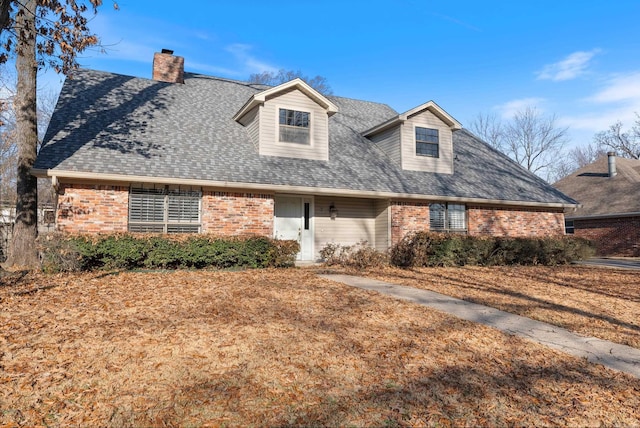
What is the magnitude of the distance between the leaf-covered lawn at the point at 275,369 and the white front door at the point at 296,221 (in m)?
6.55

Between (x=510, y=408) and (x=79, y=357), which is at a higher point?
(x=79, y=357)

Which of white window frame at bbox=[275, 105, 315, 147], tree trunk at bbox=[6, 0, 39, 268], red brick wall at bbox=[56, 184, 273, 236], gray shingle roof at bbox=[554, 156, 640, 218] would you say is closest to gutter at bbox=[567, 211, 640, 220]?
gray shingle roof at bbox=[554, 156, 640, 218]

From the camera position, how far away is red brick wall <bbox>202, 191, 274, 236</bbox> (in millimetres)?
11578

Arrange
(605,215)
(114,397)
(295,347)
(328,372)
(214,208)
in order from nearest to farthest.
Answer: (114,397) → (328,372) → (295,347) → (214,208) → (605,215)

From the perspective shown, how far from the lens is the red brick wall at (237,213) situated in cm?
1158

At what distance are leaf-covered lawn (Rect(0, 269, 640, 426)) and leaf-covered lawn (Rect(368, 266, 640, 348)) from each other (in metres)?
1.72

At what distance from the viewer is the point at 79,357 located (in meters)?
4.30

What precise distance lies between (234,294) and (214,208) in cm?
496

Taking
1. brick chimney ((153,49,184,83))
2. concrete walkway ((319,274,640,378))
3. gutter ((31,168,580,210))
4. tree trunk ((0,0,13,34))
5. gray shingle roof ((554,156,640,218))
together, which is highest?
brick chimney ((153,49,184,83))

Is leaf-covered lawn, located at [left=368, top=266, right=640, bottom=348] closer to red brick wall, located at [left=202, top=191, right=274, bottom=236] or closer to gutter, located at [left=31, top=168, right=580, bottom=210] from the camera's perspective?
gutter, located at [left=31, top=168, right=580, bottom=210]

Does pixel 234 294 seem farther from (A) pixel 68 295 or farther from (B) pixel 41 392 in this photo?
(B) pixel 41 392

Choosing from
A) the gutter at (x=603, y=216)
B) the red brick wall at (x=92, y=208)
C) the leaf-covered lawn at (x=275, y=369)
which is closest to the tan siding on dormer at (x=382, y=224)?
the leaf-covered lawn at (x=275, y=369)

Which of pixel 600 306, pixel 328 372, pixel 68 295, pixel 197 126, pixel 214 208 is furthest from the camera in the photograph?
pixel 197 126

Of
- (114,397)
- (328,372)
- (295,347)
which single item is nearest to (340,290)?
(295,347)
